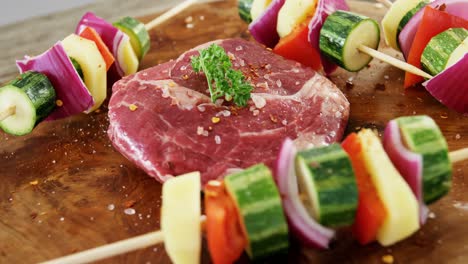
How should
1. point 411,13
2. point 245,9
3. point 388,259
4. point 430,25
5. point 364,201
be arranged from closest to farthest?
point 364,201 → point 388,259 → point 430,25 → point 411,13 → point 245,9

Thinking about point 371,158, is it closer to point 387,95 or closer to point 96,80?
point 387,95

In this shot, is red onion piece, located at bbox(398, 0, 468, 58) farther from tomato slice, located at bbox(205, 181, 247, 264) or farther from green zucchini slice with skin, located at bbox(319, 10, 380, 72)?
tomato slice, located at bbox(205, 181, 247, 264)

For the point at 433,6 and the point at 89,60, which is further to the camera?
the point at 433,6

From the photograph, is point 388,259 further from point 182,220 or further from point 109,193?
point 109,193

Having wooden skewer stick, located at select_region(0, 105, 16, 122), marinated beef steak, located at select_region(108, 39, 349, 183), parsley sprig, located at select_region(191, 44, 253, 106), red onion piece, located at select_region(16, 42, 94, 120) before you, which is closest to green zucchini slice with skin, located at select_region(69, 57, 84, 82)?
red onion piece, located at select_region(16, 42, 94, 120)

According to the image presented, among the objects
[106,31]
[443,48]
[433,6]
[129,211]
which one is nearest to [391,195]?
[129,211]

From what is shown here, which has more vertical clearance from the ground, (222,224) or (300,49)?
(222,224)
